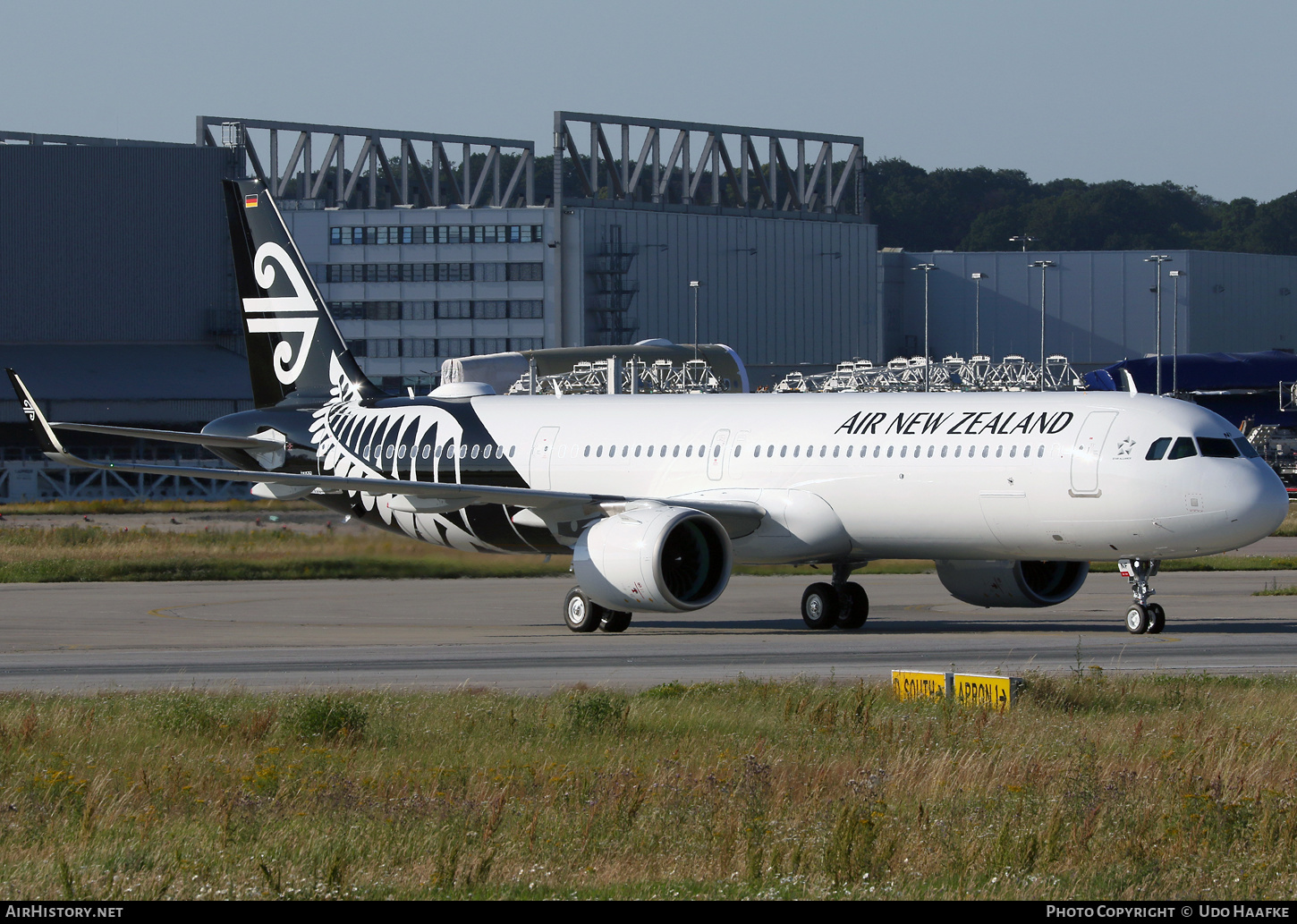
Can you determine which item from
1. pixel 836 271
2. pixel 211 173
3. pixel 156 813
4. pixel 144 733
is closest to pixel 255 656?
pixel 144 733

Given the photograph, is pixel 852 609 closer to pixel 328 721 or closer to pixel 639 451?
pixel 639 451

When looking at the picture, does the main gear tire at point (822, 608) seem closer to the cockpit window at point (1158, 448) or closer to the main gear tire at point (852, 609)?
the main gear tire at point (852, 609)

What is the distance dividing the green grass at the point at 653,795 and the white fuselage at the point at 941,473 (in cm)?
875

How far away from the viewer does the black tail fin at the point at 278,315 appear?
1662 inches

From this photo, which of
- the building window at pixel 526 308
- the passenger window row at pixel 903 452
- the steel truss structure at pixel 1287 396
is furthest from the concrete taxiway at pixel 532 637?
the building window at pixel 526 308

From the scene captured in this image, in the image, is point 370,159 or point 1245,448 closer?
point 1245,448

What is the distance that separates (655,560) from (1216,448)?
32.2ft

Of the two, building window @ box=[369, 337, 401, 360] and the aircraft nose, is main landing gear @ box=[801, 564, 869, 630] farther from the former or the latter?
building window @ box=[369, 337, 401, 360]

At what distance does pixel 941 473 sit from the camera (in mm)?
31703

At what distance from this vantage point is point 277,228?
140ft

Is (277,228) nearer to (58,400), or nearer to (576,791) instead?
(576,791)

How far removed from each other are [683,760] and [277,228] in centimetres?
2889

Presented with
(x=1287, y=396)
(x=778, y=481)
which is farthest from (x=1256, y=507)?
(x=1287, y=396)

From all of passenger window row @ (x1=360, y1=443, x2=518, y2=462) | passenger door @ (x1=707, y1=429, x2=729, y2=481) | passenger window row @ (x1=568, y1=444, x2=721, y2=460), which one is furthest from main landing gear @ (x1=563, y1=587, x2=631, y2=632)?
passenger window row @ (x1=360, y1=443, x2=518, y2=462)
